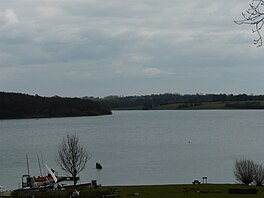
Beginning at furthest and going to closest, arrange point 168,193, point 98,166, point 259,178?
point 98,166 < point 259,178 < point 168,193

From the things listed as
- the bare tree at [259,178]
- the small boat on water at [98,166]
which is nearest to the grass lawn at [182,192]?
the bare tree at [259,178]

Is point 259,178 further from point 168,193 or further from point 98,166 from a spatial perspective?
point 98,166

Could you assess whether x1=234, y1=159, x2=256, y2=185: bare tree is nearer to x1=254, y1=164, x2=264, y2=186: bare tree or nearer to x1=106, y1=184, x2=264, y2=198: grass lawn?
x1=254, y1=164, x2=264, y2=186: bare tree

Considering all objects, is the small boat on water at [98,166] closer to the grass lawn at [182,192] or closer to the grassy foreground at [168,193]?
the grass lawn at [182,192]

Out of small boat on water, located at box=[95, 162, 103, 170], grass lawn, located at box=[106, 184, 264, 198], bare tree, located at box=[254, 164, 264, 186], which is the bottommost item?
small boat on water, located at box=[95, 162, 103, 170]

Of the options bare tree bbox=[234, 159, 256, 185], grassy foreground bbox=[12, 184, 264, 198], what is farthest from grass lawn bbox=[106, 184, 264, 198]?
bare tree bbox=[234, 159, 256, 185]

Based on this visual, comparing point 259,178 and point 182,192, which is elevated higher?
point 182,192

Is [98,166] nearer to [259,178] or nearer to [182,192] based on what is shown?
[259,178]

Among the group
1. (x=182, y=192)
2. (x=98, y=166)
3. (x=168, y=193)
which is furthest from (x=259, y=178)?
(x=98, y=166)

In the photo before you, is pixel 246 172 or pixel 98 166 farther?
pixel 98 166

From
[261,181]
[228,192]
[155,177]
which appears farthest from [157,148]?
[228,192]

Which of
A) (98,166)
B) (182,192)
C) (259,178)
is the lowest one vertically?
(98,166)

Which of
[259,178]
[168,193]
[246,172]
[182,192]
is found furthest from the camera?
[246,172]

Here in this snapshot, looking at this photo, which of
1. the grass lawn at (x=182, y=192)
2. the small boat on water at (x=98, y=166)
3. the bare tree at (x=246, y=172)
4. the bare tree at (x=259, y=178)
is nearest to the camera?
the grass lawn at (x=182, y=192)
